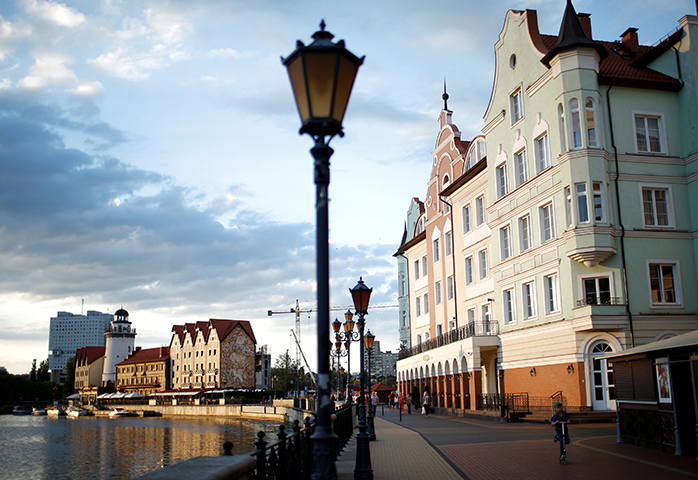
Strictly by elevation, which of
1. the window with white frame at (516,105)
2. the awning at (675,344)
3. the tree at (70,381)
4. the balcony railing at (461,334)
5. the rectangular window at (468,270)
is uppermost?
the window with white frame at (516,105)

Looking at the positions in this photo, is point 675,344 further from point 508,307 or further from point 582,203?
point 508,307

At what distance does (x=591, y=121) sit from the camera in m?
27.5

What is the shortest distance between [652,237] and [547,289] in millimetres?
5155

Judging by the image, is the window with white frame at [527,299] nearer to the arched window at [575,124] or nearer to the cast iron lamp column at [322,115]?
the arched window at [575,124]

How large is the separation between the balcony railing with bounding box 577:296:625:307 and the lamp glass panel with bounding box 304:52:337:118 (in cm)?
2393

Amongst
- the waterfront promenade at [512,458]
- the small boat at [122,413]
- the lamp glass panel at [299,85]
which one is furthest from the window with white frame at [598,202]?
the small boat at [122,413]

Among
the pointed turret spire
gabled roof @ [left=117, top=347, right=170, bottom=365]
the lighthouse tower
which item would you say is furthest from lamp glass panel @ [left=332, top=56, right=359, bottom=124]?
the lighthouse tower

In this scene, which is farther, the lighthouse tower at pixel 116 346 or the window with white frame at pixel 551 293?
the lighthouse tower at pixel 116 346

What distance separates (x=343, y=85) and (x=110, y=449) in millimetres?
55359

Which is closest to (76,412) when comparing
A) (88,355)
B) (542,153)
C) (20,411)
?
(88,355)

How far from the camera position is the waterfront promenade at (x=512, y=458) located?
12.9m

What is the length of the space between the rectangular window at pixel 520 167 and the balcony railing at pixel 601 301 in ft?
24.5

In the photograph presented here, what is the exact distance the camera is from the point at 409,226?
58406 millimetres

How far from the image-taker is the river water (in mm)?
40062
